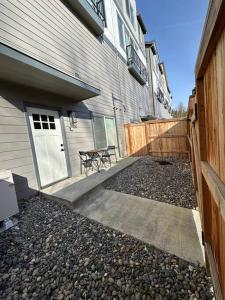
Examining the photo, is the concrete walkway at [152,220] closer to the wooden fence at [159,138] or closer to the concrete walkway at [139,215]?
the concrete walkway at [139,215]

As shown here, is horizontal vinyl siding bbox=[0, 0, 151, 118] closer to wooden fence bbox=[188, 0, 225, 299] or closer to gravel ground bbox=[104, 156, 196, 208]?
gravel ground bbox=[104, 156, 196, 208]

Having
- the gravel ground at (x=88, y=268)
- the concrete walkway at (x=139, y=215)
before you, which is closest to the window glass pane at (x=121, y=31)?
the concrete walkway at (x=139, y=215)

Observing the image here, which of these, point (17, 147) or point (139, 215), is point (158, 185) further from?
point (17, 147)

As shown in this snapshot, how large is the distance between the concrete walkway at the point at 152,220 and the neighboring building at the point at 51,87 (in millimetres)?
1707

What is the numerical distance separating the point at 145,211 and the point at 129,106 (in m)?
8.61

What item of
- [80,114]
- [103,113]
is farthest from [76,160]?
[103,113]

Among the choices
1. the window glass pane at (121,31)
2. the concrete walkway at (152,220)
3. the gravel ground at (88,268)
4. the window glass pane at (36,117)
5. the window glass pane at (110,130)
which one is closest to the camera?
the gravel ground at (88,268)

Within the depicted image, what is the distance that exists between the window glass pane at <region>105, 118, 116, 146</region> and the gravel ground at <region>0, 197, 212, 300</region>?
538 centimetres

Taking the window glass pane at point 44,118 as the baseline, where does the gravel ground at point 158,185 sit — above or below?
below

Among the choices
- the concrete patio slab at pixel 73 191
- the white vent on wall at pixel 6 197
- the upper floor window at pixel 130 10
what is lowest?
the concrete patio slab at pixel 73 191

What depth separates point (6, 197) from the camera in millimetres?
2846

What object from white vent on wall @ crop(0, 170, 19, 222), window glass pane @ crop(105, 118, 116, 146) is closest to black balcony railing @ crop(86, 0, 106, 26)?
window glass pane @ crop(105, 118, 116, 146)

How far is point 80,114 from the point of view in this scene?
18.9 ft

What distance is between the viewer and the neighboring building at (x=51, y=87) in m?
3.37
